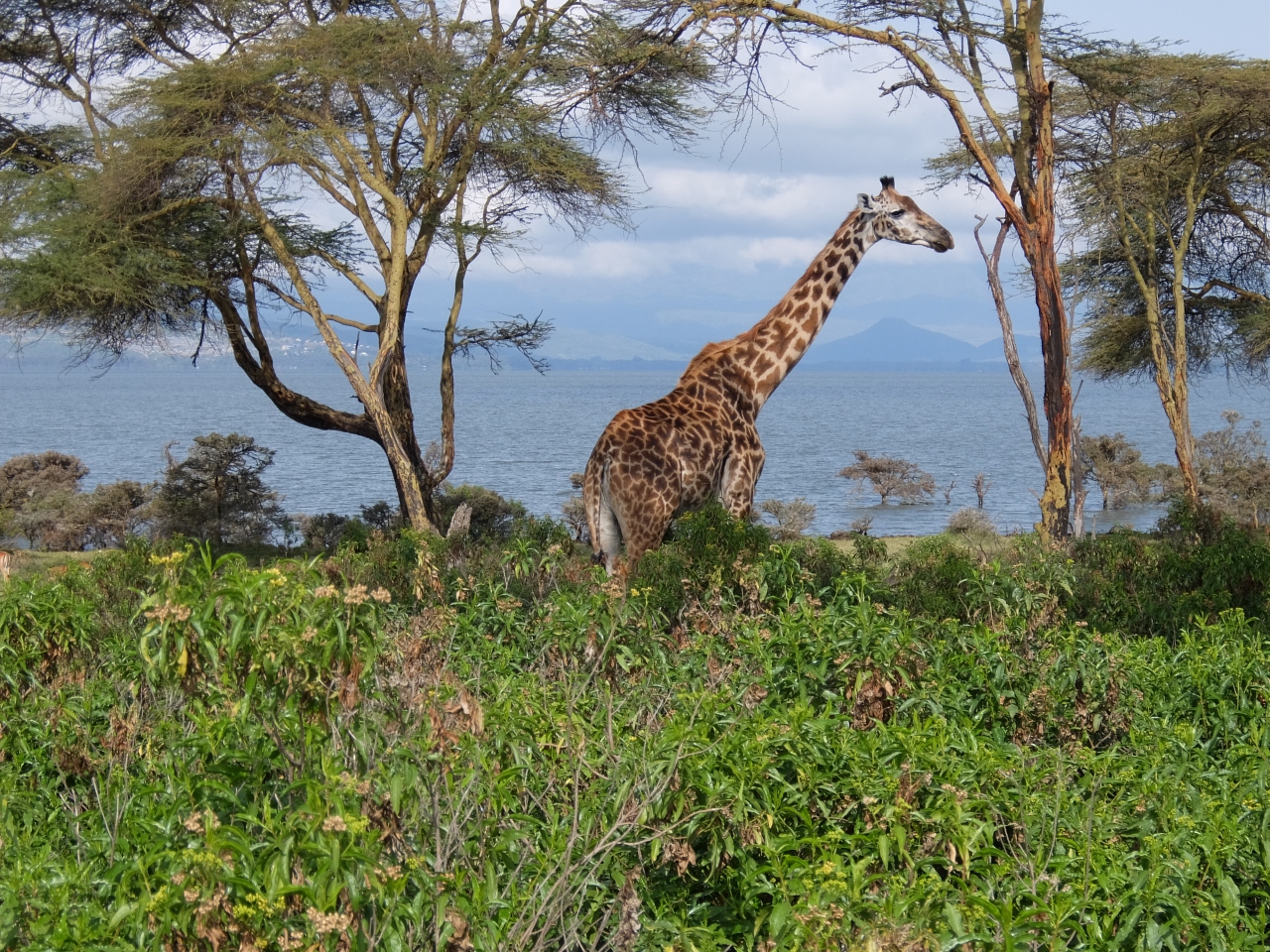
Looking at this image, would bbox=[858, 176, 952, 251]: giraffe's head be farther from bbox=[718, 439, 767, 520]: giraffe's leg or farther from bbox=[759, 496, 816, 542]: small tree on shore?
bbox=[759, 496, 816, 542]: small tree on shore

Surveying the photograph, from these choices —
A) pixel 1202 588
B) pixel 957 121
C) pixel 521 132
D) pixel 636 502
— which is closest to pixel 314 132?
pixel 521 132

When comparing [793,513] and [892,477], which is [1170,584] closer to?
[793,513]

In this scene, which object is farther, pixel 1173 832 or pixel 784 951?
pixel 1173 832

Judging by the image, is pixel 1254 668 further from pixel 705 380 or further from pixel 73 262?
→ pixel 73 262

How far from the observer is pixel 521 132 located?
16.2 metres

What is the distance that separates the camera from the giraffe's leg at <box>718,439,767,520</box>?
30.5ft

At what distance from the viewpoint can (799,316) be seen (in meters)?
10.3

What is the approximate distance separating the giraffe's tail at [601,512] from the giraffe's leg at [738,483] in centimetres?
80

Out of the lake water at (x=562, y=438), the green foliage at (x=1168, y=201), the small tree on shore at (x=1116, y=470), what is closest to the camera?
the green foliage at (x=1168, y=201)

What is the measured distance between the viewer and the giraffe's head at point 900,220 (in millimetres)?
10188

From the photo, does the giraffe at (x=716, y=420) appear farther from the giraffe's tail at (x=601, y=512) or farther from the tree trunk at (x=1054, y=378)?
the tree trunk at (x=1054, y=378)

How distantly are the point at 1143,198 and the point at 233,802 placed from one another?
18.4 meters

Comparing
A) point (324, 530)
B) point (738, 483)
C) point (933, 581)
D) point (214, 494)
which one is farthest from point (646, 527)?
point (214, 494)

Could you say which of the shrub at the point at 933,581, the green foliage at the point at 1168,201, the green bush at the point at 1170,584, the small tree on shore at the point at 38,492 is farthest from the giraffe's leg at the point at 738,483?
the small tree on shore at the point at 38,492
